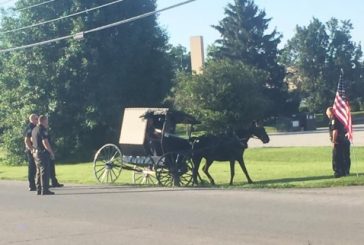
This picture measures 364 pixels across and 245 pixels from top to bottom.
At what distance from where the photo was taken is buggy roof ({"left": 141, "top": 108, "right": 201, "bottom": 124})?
1871cm

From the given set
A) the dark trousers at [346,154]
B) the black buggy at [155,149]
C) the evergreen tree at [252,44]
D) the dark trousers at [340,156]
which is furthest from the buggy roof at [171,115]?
the evergreen tree at [252,44]

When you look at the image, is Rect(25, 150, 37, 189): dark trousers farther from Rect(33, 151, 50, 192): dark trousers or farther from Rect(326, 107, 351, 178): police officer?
Rect(326, 107, 351, 178): police officer

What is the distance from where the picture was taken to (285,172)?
20.8 meters

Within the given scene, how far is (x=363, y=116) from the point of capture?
89.4m

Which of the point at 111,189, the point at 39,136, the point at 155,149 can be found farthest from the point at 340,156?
the point at 39,136

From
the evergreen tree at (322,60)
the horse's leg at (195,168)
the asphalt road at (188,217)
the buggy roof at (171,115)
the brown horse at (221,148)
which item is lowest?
the asphalt road at (188,217)

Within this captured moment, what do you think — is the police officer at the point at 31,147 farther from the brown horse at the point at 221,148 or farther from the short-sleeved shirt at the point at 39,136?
the brown horse at the point at 221,148

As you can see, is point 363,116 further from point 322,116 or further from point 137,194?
point 137,194

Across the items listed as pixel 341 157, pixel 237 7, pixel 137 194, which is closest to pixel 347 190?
pixel 341 157

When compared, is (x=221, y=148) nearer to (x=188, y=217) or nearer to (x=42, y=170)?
(x=42, y=170)

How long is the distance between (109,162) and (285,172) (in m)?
5.70

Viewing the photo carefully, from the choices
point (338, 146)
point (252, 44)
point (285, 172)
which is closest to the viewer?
point (338, 146)

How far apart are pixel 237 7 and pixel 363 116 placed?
963 inches

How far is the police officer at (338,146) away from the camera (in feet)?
56.6
